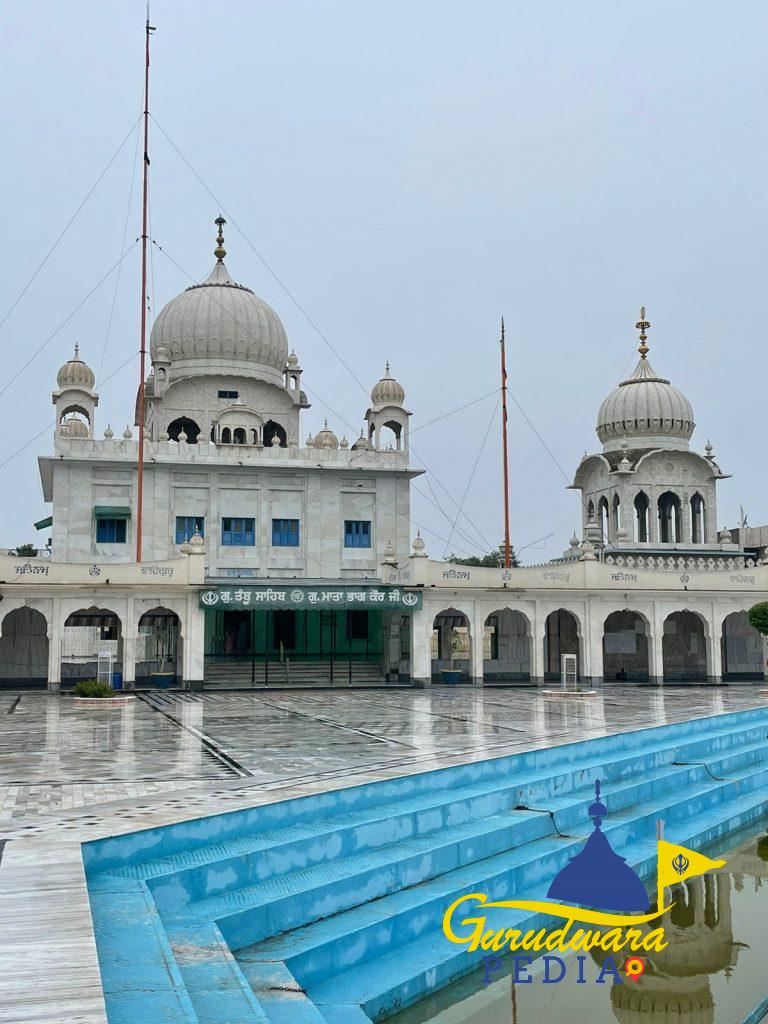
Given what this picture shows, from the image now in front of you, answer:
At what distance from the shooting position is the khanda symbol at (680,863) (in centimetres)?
1147

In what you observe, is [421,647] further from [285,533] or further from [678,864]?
[678,864]

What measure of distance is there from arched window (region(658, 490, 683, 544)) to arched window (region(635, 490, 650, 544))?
27.9 inches

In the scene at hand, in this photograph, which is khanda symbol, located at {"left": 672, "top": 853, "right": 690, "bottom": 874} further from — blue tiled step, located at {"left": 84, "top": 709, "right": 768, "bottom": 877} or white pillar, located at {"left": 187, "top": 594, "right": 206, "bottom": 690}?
white pillar, located at {"left": 187, "top": 594, "right": 206, "bottom": 690}

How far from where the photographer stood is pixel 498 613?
128 feet

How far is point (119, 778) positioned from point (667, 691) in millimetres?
23294

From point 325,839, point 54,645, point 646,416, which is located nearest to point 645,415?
point 646,416

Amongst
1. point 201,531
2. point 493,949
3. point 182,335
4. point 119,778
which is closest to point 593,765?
point 493,949

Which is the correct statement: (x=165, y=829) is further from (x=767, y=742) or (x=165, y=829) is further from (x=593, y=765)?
(x=767, y=742)

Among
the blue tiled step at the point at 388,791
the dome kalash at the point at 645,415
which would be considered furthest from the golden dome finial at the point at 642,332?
the blue tiled step at the point at 388,791

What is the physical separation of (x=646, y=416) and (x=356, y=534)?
14691 millimetres

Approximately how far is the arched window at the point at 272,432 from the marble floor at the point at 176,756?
1656 cm

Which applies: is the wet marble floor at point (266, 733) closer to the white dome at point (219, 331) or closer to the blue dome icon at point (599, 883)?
the blue dome icon at point (599, 883)

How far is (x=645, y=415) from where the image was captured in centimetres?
4497

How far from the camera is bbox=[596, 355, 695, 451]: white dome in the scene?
147 feet
